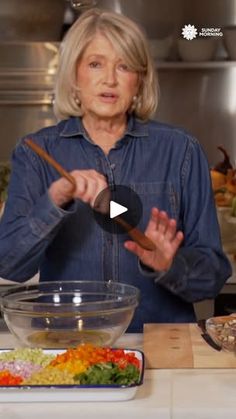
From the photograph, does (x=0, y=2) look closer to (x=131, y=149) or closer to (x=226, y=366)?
(x=131, y=149)

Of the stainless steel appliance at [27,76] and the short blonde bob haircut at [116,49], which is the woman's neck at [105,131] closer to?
the short blonde bob haircut at [116,49]

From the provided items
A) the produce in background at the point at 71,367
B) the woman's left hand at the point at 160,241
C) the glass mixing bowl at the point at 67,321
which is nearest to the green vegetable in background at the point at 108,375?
the produce in background at the point at 71,367

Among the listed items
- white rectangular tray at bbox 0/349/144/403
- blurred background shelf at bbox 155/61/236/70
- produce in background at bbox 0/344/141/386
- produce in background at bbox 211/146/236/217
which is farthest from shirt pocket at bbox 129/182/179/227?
blurred background shelf at bbox 155/61/236/70

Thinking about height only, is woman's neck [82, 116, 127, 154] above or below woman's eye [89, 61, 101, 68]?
below

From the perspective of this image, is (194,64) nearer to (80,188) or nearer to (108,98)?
(108,98)

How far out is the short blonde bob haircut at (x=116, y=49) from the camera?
1873 millimetres

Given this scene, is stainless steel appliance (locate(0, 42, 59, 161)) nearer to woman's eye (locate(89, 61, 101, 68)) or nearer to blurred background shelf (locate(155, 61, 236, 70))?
blurred background shelf (locate(155, 61, 236, 70))

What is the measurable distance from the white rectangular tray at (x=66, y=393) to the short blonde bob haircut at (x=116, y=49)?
0.71 m

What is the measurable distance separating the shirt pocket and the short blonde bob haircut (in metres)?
0.15

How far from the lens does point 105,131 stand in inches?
77.4

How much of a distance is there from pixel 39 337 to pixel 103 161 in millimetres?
468

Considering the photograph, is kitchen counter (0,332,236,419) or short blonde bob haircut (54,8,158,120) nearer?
kitchen counter (0,332,236,419)

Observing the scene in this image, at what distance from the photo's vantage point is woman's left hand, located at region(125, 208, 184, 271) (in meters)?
1.65

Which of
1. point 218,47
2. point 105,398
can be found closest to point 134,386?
point 105,398
